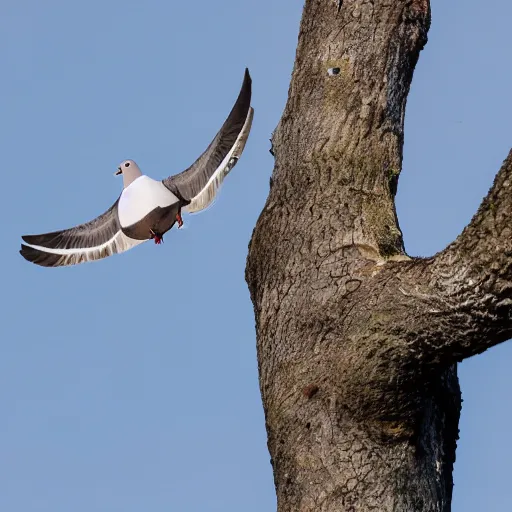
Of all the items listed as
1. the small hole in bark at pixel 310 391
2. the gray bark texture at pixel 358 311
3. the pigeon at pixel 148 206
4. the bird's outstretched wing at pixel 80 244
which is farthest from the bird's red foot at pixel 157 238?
the small hole in bark at pixel 310 391

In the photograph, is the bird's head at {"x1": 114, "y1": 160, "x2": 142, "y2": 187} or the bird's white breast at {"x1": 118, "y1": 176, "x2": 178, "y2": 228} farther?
the bird's head at {"x1": 114, "y1": 160, "x2": 142, "y2": 187}

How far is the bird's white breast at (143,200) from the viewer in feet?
19.7

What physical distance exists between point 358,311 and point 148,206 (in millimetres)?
2630

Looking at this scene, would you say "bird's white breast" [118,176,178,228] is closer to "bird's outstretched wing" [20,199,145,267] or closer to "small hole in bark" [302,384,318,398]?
"bird's outstretched wing" [20,199,145,267]

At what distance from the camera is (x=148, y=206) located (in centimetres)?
601

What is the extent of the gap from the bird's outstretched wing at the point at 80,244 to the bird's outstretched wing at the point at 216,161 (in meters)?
0.54

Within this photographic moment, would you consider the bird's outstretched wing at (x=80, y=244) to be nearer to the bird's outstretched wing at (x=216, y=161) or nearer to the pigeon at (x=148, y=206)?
the pigeon at (x=148, y=206)

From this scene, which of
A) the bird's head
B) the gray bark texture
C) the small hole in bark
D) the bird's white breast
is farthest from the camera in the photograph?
the bird's head

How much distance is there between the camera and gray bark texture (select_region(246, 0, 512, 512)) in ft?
10.9

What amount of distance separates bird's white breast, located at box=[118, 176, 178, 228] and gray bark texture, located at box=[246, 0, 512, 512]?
1.54 m

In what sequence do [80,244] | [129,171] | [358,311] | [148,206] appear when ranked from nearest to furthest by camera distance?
1. [358,311]
2. [148,206]
3. [80,244]
4. [129,171]

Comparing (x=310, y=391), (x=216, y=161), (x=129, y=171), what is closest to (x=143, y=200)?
(x=216, y=161)

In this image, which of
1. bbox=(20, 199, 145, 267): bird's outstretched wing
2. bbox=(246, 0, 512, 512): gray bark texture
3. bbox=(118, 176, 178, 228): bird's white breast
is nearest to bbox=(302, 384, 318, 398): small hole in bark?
bbox=(246, 0, 512, 512): gray bark texture

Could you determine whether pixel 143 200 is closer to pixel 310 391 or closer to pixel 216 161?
pixel 216 161
